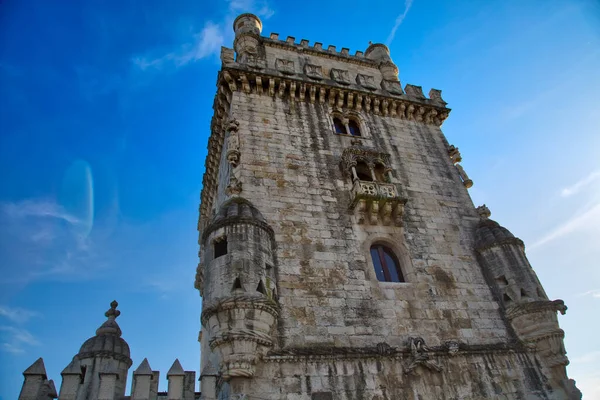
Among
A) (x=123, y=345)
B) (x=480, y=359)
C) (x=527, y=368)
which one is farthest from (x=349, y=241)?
(x=123, y=345)

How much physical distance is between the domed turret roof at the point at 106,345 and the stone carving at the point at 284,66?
12.2m

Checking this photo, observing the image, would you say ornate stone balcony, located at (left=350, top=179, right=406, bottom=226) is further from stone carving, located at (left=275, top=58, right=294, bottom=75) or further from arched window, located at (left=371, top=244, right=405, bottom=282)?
stone carving, located at (left=275, top=58, right=294, bottom=75)

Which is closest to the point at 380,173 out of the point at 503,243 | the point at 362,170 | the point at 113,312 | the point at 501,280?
the point at 362,170

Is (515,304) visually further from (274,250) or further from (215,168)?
(215,168)

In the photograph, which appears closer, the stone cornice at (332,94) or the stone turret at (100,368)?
the stone turret at (100,368)

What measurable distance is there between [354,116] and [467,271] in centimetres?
833

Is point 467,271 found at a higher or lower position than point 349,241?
lower

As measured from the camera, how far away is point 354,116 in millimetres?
18062

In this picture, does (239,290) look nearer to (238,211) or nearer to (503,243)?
(238,211)

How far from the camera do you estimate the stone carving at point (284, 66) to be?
58.0ft

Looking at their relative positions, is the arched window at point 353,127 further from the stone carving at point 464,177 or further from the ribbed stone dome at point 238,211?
the ribbed stone dome at point 238,211

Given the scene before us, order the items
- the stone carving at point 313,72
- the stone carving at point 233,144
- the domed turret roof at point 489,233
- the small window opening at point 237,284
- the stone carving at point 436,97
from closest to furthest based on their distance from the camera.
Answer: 1. the small window opening at point 237,284
2. the stone carving at point 233,144
3. the domed turret roof at point 489,233
4. the stone carving at point 313,72
5. the stone carving at point 436,97

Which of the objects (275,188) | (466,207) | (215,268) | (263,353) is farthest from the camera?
(466,207)

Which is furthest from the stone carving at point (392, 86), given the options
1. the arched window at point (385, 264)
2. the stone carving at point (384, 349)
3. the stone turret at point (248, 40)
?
the stone carving at point (384, 349)
